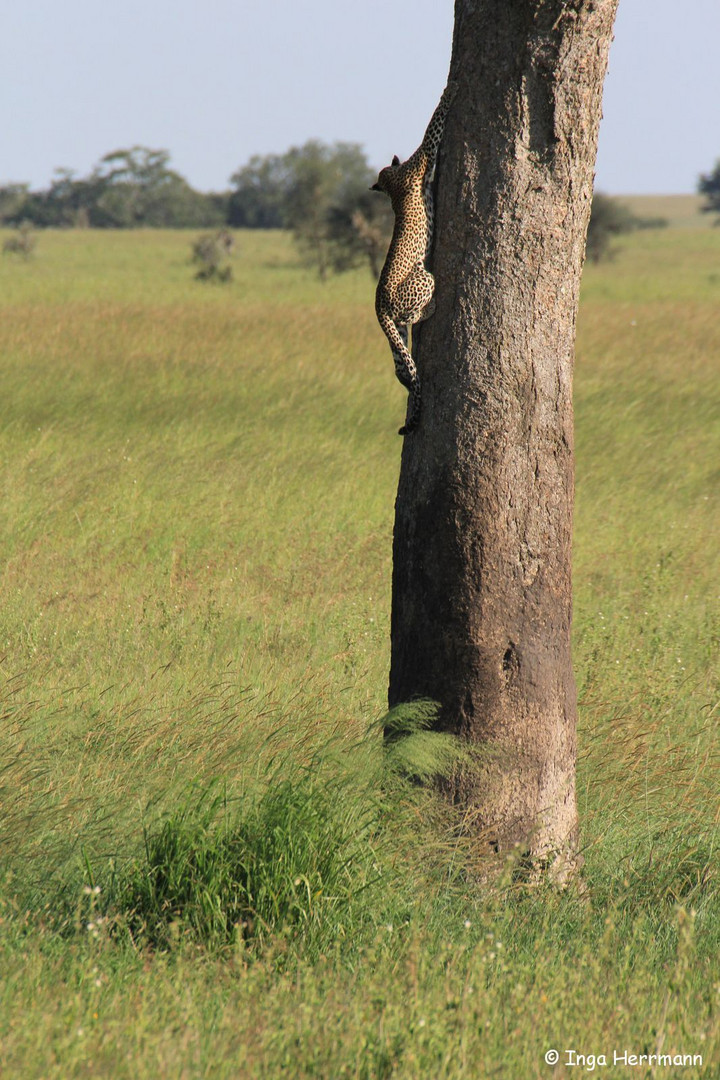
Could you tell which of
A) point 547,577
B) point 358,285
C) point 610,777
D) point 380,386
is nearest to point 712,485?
point 380,386

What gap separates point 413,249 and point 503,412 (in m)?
0.74

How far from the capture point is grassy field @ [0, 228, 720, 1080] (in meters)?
2.97

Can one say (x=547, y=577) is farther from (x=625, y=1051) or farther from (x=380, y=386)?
(x=380, y=386)

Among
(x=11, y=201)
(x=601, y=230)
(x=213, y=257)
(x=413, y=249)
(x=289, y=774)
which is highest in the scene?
(x=11, y=201)

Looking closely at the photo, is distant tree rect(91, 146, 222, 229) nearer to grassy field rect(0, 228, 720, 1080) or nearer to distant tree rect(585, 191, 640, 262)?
distant tree rect(585, 191, 640, 262)

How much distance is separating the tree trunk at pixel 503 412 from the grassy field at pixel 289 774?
34cm

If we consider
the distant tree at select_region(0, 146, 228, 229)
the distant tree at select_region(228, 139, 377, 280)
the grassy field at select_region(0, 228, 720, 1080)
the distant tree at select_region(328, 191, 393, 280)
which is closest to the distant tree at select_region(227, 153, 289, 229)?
the distant tree at select_region(0, 146, 228, 229)

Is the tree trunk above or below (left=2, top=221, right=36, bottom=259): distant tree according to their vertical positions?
below

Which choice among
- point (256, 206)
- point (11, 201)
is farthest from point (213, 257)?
point (11, 201)

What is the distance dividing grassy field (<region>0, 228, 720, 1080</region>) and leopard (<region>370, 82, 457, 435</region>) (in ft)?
5.26

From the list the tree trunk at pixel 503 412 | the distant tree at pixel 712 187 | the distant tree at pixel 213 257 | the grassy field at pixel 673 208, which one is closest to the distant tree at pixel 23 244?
the distant tree at pixel 213 257

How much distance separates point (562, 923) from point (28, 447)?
7.59m

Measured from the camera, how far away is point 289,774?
418 centimetres

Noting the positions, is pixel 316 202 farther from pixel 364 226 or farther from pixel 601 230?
pixel 601 230
